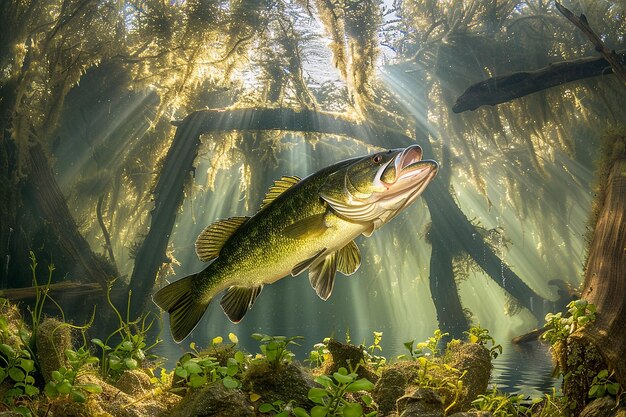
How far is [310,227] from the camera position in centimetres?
201

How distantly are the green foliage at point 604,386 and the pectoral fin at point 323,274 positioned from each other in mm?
1942

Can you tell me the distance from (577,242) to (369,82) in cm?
3443

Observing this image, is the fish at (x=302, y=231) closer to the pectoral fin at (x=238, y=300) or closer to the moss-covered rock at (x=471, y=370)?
the pectoral fin at (x=238, y=300)

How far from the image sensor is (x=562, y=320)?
316cm

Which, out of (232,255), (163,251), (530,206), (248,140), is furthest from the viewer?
(530,206)

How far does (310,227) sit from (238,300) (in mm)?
Answer: 655

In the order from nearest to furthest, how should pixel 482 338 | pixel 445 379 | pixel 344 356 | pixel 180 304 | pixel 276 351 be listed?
pixel 180 304, pixel 276 351, pixel 445 379, pixel 344 356, pixel 482 338

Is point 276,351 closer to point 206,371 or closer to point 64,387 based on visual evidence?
point 206,371

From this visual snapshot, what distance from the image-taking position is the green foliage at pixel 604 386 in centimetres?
274

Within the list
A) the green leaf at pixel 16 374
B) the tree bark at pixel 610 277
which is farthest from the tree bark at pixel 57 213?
the tree bark at pixel 610 277

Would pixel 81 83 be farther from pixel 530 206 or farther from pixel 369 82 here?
pixel 530 206

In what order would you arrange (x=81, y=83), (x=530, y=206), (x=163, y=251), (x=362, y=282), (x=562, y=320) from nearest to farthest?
1. (x=562, y=320)
2. (x=163, y=251)
3. (x=81, y=83)
4. (x=530, y=206)
5. (x=362, y=282)

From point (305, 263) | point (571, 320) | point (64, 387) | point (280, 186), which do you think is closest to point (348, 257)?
point (305, 263)

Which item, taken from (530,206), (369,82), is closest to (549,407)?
(369,82)
